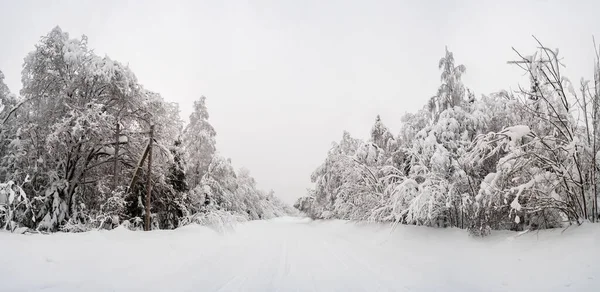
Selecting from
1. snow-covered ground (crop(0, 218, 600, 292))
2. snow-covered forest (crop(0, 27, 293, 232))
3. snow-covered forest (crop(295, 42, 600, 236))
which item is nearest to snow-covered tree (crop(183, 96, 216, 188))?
snow-covered forest (crop(0, 27, 293, 232))

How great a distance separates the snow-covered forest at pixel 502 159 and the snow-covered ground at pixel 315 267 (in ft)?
2.50

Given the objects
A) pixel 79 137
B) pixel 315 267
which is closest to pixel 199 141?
pixel 79 137

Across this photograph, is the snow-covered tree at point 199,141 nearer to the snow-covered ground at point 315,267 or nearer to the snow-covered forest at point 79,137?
the snow-covered forest at point 79,137

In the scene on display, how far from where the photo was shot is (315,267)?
7.67m

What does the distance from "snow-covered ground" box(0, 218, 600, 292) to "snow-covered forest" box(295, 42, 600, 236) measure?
2.50 ft

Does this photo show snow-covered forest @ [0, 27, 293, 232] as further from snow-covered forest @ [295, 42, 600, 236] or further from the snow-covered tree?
snow-covered forest @ [295, 42, 600, 236]

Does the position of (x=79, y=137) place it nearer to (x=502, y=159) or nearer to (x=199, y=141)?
(x=199, y=141)

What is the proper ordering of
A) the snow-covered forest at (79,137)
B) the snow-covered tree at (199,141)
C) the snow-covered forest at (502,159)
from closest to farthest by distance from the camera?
1. the snow-covered forest at (502,159)
2. the snow-covered forest at (79,137)
3. the snow-covered tree at (199,141)

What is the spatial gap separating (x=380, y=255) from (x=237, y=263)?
4239 millimetres

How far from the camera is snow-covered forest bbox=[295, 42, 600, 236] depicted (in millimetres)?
6426

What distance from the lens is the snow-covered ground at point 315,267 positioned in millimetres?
5289

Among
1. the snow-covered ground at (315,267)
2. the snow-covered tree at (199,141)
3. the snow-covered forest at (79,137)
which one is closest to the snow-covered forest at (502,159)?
the snow-covered ground at (315,267)

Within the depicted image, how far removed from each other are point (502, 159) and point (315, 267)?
4.89 m

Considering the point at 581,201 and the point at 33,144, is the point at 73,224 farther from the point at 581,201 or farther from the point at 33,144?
the point at 581,201
